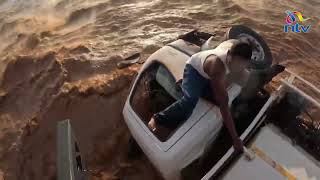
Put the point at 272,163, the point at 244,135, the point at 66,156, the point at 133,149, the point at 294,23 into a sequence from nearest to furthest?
the point at 66,156 < the point at 272,163 < the point at 244,135 < the point at 133,149 < the point at 294,23

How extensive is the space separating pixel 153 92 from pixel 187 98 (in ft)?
2.86

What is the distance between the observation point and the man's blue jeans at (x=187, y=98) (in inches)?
172

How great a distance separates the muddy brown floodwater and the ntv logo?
0.16m

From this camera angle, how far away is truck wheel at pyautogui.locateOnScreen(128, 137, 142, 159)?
18.2 ft

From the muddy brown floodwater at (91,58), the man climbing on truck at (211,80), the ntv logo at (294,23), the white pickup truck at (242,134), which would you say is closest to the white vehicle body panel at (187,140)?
the white pickup truck at (242,134)

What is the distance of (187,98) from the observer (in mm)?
4367

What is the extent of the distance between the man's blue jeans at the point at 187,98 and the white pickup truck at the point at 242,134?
98 millimetres

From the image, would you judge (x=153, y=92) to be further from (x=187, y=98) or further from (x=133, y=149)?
(x=133, y=149)

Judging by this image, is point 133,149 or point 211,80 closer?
point 211,80

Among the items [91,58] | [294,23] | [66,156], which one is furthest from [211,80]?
[294,23]

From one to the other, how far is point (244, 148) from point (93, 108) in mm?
3408

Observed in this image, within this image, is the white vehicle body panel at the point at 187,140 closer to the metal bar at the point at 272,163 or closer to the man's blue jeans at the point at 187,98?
the man's blue jeans at the point at 187,98

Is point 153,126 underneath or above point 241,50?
underneath

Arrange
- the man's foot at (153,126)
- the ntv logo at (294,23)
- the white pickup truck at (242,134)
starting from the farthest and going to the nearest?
the ntv logo at (294,23)
the man's foot at (153,126)
the white pickup truck at (242,134)
